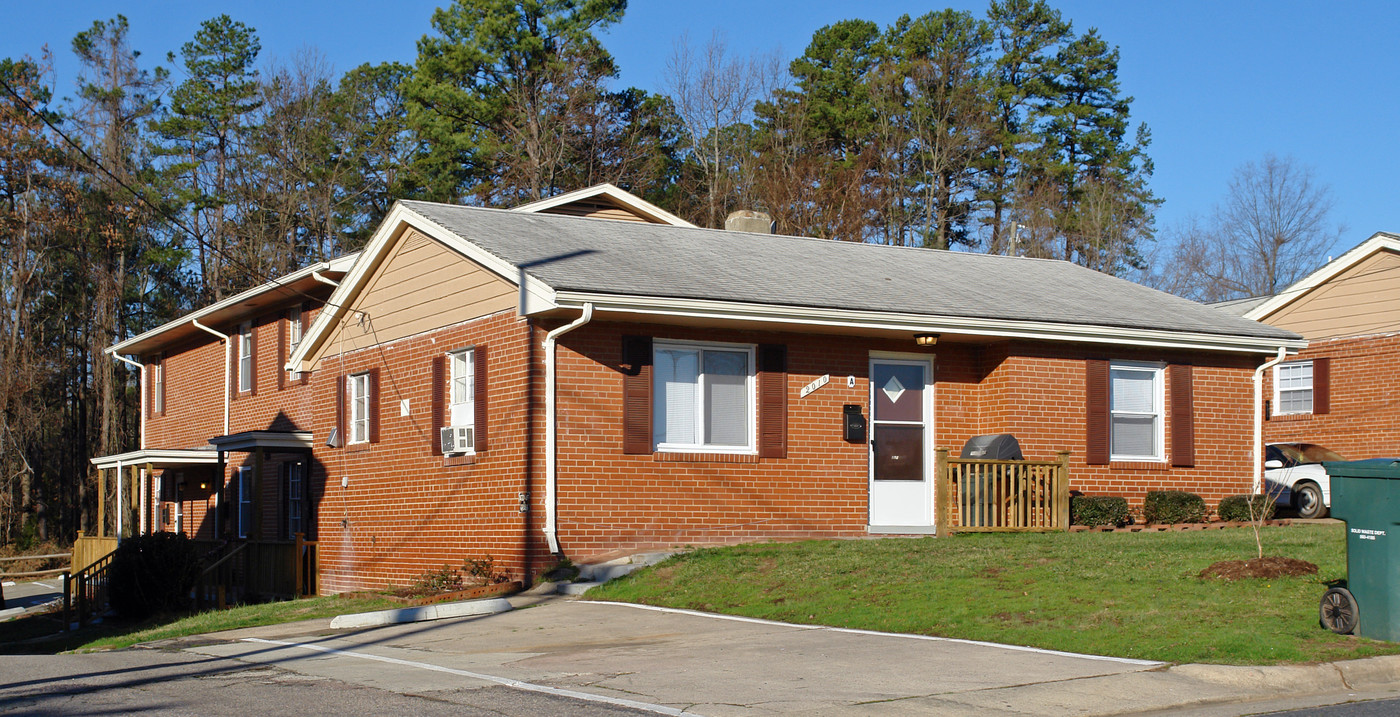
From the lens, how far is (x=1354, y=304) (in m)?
24.3

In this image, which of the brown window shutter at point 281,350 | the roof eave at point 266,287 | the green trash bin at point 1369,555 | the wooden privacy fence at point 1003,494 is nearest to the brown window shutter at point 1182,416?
the wooden privacy fence at point 1003,494

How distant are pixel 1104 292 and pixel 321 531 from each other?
13600 mm

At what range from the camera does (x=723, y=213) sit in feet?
131

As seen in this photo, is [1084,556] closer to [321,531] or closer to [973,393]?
[973,393]

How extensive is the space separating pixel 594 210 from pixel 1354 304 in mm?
14660

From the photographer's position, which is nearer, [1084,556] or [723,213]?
[1084,556]

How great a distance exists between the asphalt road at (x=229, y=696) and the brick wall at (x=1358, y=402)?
21002mm

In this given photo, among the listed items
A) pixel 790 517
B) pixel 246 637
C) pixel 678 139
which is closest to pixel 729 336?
pixel 790 517

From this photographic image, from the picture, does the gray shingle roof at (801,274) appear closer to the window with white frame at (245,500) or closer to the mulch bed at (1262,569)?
the mulch bed at (1262,569)

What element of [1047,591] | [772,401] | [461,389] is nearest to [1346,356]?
[772,401]

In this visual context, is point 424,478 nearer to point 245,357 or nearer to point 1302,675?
point 245,357

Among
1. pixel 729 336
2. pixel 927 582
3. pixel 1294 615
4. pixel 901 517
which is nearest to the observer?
pixel 1294 615

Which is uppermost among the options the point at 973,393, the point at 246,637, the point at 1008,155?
the point at 1008,155

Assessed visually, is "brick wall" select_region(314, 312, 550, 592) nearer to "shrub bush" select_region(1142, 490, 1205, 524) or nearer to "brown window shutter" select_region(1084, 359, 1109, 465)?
"brown window shutter" select_region(1084, 359, 1109, 465)
